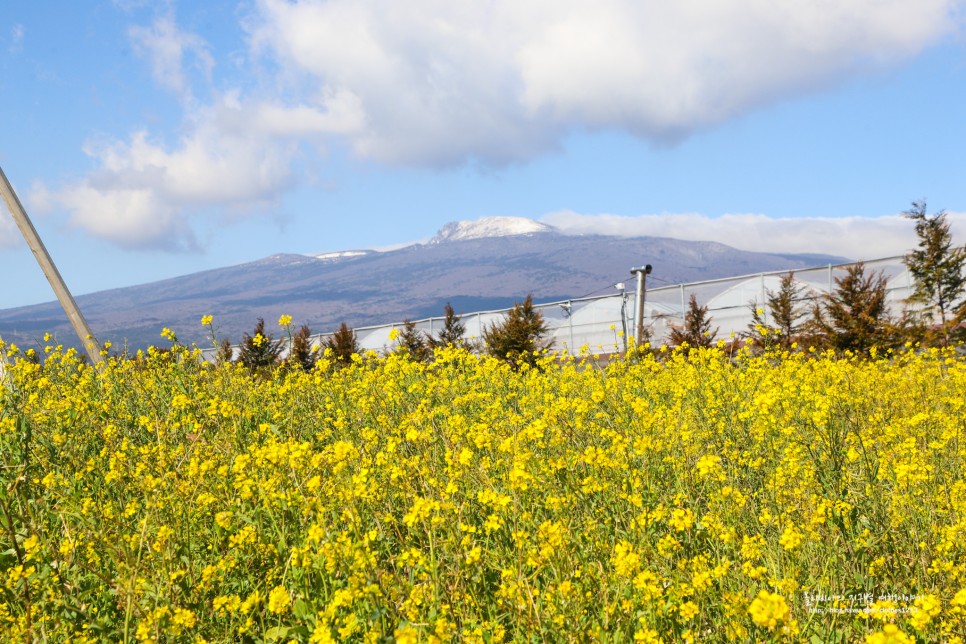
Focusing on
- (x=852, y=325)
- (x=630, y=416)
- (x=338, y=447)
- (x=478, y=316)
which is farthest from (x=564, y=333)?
(x=338, y=447)

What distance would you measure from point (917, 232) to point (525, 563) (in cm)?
1446

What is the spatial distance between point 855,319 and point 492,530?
1411 centimetres

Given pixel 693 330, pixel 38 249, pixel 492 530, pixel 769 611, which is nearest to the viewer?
pixel 769 611

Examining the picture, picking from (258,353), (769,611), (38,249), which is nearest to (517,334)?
(258,353)

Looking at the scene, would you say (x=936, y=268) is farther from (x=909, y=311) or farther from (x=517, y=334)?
(x=517, y=334)

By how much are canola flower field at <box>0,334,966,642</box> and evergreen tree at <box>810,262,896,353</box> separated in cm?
1083

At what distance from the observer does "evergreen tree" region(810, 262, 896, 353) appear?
46.8 ft

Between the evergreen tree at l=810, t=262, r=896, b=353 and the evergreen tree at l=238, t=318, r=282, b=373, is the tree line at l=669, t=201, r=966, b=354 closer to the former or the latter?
Result: the evergreen tree at l=810, t=262, r=896, b=353

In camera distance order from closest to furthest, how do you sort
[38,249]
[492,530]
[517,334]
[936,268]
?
[492,530] < [38,249] < [936,268] < [517,334]

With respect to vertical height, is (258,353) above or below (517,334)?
above

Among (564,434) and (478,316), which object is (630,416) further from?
(478,316)

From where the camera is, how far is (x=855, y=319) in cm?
1452

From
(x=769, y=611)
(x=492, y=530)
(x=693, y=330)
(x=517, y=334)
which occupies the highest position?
(x=769, y=611)

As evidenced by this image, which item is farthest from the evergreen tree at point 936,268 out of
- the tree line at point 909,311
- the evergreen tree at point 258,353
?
the evergreen tree at point 258,353
